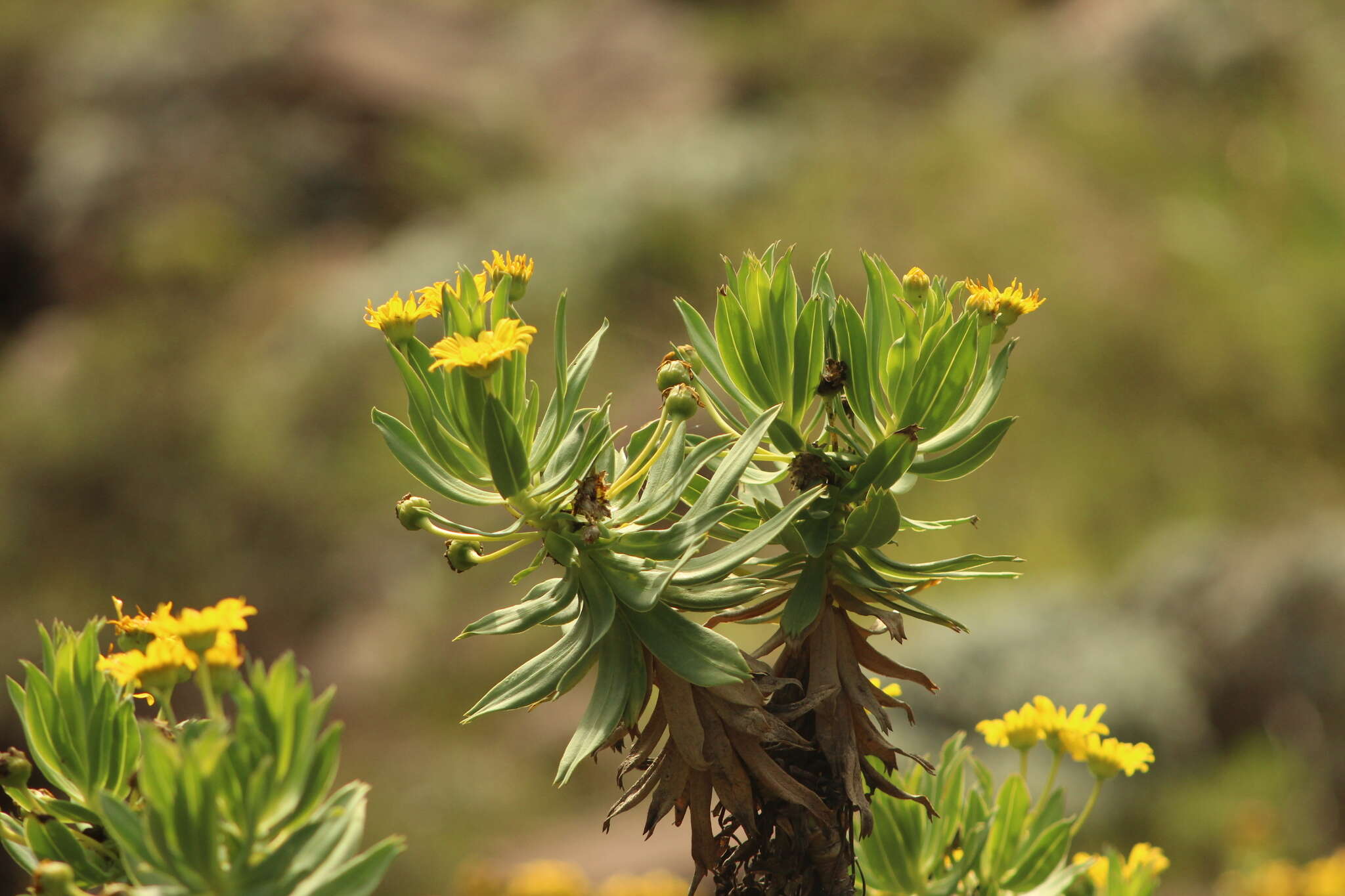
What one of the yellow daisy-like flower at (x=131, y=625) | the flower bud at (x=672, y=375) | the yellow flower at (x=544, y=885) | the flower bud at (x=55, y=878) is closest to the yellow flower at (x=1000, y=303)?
the flower bud at (x=672, y=375)

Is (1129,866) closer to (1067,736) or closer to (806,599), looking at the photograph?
(1067,736)

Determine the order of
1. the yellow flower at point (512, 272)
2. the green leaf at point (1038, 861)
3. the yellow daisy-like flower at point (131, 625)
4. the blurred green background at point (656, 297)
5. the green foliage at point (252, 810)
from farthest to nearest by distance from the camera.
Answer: the blurred green background at point (656, 297)
the green leaf at point (1038, 861)
the yellow flower at point (512, 272)
the yellow daisy-like flower at point (131, 625)
the green foliage at point (252, 810)

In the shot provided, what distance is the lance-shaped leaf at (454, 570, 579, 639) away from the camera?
0.99 metres

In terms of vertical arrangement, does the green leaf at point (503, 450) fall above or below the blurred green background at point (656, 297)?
below

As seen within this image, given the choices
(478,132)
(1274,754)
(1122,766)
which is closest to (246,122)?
(478,132)

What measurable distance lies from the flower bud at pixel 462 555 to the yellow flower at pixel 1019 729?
1.93 ft

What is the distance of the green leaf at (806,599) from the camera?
1.03 m

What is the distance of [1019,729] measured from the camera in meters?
1.27

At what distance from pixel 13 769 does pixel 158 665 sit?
20 centimetres

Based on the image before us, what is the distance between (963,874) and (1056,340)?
7.52 metres

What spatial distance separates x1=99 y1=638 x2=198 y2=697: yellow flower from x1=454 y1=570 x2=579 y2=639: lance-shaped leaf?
218 mm

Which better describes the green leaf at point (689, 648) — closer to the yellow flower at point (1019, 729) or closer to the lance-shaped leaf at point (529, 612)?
the lance-shaped leaf at point (529, 612)

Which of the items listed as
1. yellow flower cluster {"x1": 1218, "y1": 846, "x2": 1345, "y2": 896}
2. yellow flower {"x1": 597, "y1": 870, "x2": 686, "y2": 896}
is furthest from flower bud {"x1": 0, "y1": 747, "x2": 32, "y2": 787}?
yellow flower cluster {"x1": 1218, "y1": 846, "x2": 1345, "y2": 896}

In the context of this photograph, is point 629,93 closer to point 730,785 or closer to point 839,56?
point 839,56
